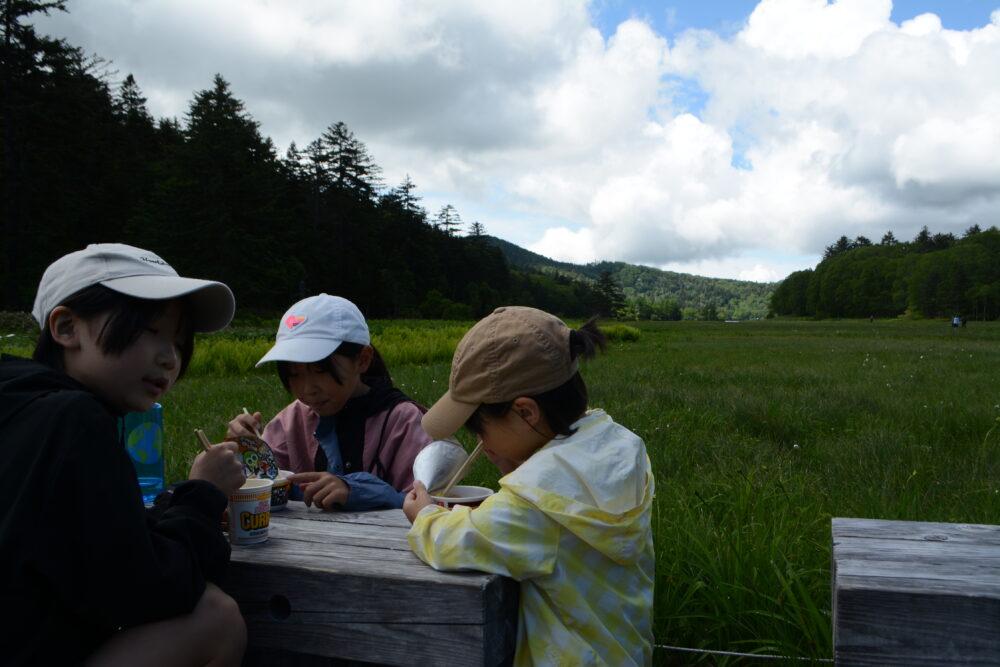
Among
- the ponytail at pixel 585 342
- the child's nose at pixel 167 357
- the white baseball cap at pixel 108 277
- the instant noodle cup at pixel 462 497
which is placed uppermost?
the white baseball cap at pixel 108 277

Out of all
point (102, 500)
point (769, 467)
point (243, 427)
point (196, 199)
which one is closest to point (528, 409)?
point (243, 427)

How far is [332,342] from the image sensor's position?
2.47 meters

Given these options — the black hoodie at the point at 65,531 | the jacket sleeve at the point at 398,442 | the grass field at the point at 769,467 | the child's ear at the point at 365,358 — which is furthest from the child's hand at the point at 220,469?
the grass field at the point at 769,467

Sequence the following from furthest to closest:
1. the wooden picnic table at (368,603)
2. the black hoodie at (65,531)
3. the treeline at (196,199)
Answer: the treeline at (196,199) < the wooden picnic table at (368,603) < the black hoodie at (65,531)

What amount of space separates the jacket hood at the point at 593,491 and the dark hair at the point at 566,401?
0.13 metres

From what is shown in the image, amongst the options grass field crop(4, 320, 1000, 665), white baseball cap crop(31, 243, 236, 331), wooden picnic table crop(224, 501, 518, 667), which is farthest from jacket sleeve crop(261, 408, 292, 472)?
white baseball cap crop(31, 243, 236, 331)

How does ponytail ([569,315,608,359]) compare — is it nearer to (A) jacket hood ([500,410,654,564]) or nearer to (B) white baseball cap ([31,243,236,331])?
(A) jacket hood ([500,410,654,564])

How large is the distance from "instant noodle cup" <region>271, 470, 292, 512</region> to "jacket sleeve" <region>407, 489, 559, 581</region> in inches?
25.2

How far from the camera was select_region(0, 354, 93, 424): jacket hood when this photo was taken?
4.01 ft

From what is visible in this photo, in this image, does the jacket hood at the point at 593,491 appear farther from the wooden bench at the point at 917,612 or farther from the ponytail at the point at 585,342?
the wooden bench at the point at 917,612

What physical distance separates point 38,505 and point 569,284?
348 ft

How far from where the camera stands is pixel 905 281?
105688 millimetres

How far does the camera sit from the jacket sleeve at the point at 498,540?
144cm

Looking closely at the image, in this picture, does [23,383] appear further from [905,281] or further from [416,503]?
[905,281]
